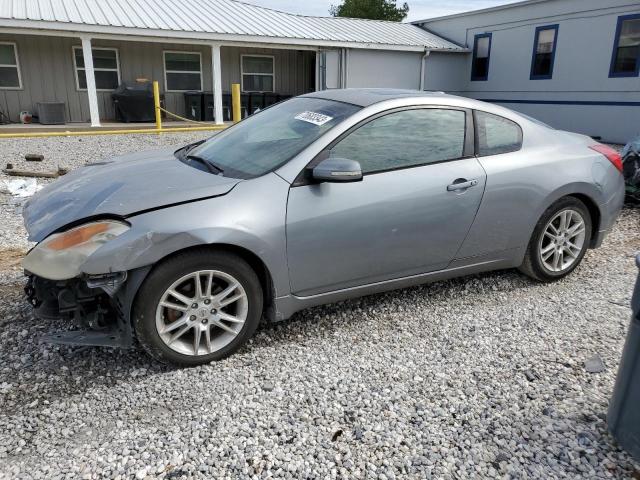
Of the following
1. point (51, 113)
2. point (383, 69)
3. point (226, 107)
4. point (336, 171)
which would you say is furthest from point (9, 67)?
point (336, 171)

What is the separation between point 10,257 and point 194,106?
43.2 feet

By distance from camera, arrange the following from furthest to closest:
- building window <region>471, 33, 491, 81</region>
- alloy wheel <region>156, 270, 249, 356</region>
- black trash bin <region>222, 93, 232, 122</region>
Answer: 1. building window <region>471, 33, 491, 81</region>
2. black trash bin <region>222, 93, 232, 122</region>
3. alloy wheel <region>156, 270, 249, 356</region>

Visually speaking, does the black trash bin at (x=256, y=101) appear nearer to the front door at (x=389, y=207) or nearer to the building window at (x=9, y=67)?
the building window at (x=9, y=67)

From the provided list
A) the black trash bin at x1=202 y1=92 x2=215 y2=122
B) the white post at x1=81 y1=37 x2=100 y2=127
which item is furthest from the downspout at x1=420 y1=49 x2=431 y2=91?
the white post at x1=81 y1=37 x2=100 y2=127

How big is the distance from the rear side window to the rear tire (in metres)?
0.62

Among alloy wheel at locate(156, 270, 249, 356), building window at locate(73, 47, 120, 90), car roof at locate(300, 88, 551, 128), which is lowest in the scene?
alloy wheel at locate(156, 270, 249, 356)

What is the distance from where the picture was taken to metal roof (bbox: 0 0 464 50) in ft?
43.6

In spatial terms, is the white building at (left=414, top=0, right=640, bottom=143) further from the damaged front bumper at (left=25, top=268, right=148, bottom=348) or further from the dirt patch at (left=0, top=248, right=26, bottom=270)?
the damaged front bumper at (left=25, top=268, right=148, bottom=348)

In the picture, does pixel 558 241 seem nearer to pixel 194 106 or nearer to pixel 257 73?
pixel 194 106

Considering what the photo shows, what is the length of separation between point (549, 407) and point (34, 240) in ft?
9.57

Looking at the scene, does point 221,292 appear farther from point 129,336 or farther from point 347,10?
point 347,10

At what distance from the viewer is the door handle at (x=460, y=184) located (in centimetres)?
357

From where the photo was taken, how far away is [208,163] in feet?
11.7

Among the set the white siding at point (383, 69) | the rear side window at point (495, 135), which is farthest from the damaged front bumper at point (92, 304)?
the white siding at point (383, 69)
